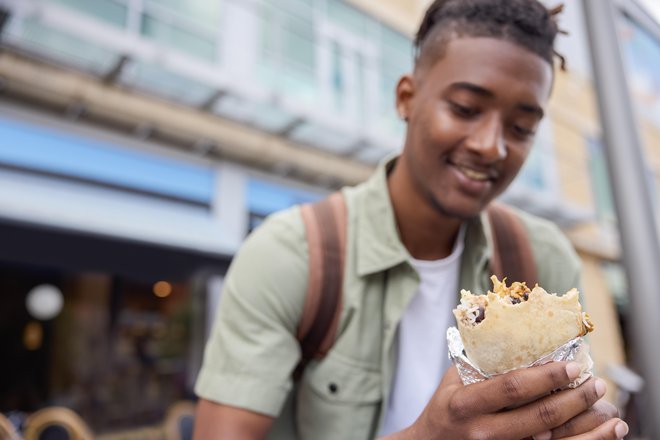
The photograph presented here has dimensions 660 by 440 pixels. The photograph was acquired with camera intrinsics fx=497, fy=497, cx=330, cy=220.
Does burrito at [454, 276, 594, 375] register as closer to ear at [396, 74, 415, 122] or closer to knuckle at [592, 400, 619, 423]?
knuckle at [592, 400, 619, 423]

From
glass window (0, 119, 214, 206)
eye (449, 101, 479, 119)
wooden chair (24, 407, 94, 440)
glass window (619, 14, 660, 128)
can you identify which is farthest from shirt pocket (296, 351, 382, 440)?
glass window (0, 119, 214, 206)

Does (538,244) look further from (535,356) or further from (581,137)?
(581,137)

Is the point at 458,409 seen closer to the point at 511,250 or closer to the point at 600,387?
the point at 600,387

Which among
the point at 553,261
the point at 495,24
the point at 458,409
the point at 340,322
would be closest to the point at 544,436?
the point at 458,409

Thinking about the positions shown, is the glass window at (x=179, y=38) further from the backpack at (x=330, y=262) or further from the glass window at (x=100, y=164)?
the backpack at (x=330, y=262)

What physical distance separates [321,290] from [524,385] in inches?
27.5

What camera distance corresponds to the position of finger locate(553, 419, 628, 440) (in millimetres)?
774

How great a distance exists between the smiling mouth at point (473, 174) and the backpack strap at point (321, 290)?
1.32ft

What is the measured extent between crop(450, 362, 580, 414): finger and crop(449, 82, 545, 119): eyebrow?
2.37ft

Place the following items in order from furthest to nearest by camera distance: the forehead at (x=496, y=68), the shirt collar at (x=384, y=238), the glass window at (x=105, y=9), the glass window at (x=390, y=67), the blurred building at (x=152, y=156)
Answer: the glass window at (x=390, y=67) → the glass window at (x=105, y=9) → the blurred building at (x=152, y=156) → the shirt collar at (x=384, y=238) → the forehead at (x=496, y=68)

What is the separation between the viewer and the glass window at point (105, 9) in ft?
20.4

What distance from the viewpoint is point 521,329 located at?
2.94ft

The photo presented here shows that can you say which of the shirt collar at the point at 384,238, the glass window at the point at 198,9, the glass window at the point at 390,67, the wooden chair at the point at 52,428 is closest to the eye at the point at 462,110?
the shirt collar at the point at 384,238

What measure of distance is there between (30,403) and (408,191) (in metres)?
7.76
